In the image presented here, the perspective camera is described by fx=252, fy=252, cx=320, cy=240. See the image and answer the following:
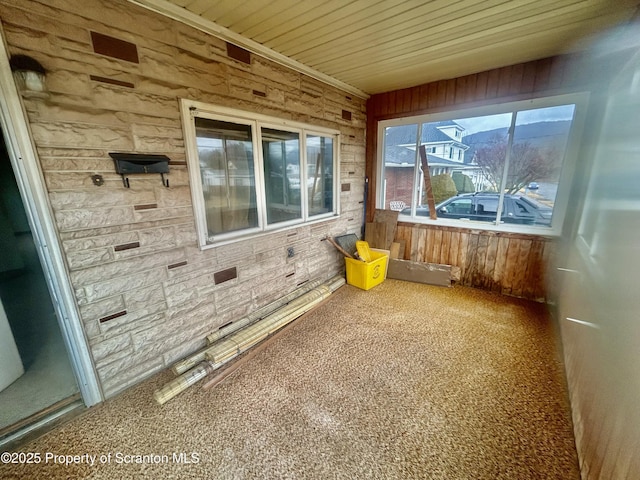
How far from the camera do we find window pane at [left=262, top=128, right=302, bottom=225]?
253 centimetres

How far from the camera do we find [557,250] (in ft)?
9.23

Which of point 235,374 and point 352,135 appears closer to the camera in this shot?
point 235,374


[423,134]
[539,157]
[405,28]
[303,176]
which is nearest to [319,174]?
[303,176]

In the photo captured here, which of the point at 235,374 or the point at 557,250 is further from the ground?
the point at 557,250

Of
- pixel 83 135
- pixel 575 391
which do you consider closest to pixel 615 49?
pixel 575 391

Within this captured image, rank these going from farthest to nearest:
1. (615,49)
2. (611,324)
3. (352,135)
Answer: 1. (352,135)
2. (615,49)
3. (611,324)

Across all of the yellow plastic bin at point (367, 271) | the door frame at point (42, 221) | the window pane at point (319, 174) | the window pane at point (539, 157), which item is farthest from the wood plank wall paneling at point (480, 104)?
the door frame at point (42, 221)

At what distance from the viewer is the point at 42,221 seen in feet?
4.46

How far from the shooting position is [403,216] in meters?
3.77

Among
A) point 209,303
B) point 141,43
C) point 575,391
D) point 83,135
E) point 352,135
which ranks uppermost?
point 141,43

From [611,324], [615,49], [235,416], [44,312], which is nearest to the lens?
[611,324]

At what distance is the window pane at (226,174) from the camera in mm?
2043

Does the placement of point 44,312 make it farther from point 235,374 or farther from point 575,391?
point 575,391

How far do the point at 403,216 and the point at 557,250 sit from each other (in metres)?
1.76
